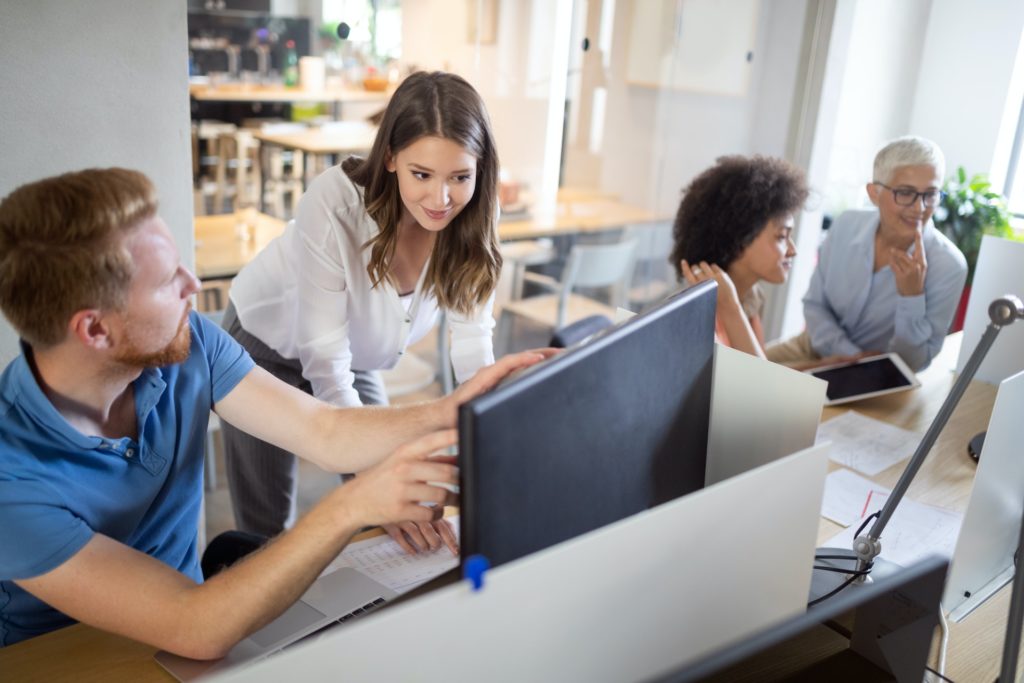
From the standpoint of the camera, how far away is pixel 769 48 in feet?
13.5

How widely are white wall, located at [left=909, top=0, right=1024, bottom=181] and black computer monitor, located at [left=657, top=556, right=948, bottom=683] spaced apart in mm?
3734

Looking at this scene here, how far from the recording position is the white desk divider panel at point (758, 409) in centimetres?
114

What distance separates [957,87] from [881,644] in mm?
3844

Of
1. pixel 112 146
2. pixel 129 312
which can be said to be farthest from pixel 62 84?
pixel 129 312

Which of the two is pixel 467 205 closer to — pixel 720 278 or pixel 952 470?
pixel 720 278

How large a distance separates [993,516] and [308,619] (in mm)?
904

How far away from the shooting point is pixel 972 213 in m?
3.99

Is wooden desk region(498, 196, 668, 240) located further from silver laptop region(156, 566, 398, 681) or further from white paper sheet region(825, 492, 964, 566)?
silver laptop region(156, 566, 398, 681)

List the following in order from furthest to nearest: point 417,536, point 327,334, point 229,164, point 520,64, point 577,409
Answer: point 229,164
point 520,64
point 327,334
point 417,536
point 577,409

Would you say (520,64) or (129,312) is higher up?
(520,64)

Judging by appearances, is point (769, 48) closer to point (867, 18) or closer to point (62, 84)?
point (867, 18)

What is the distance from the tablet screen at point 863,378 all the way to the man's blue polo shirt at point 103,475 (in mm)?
1380

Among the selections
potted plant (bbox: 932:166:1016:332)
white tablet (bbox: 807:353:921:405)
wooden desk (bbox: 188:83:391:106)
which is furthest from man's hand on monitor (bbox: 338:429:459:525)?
wooden desk (bbox: 188:83:391:106)

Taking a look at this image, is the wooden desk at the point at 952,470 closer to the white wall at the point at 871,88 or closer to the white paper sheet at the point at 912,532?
the white paper sheet at the point at 912,532
